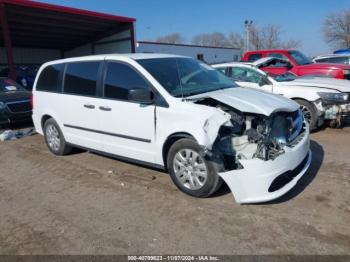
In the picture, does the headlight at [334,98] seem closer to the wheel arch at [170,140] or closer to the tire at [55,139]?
the wheel arch at [170,140]

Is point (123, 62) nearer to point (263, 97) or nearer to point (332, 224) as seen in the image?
point (263, 97)

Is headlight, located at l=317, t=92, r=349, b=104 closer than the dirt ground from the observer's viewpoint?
No

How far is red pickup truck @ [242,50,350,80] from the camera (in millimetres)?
10148

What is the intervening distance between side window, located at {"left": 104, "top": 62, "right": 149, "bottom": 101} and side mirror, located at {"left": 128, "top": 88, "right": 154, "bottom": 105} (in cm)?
18

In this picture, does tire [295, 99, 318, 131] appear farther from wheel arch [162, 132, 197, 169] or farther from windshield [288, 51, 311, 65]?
windshield [288, 51, 311, 65]

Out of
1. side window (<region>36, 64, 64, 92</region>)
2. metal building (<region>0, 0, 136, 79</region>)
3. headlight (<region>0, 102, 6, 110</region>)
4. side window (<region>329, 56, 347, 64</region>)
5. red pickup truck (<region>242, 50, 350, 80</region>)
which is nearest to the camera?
side window (<region>36, 64, 64, 92</region>)

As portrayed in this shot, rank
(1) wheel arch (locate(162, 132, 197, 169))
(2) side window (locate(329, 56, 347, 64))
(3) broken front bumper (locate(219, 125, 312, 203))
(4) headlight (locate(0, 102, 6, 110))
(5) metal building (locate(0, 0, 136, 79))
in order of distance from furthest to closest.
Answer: (2) side window (locate(329, 56, 347, 64))
(5) metal building (locate(0, 0, 136, 79))
(4) headlight (locate(0, 102, 6, 110))
(1) wheel arch (locate(162, 132, 197, 169))
(3) broken front bumper (locate(219, 125, 312, 203))

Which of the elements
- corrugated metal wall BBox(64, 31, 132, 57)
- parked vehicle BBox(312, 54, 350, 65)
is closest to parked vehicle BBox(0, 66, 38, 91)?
corrugated metal wall BBox(64, 31, 132, 57)

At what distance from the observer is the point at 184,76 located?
477cm

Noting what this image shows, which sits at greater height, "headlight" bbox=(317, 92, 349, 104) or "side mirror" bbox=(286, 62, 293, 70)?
"side mirror" bbox=(286, 62, 293, 70)

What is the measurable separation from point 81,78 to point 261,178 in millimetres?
3420

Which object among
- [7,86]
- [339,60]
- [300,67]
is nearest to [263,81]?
[300,67]

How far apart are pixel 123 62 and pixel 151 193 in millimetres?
1926

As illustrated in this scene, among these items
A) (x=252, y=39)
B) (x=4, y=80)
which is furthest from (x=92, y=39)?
(x=252, y=39)
